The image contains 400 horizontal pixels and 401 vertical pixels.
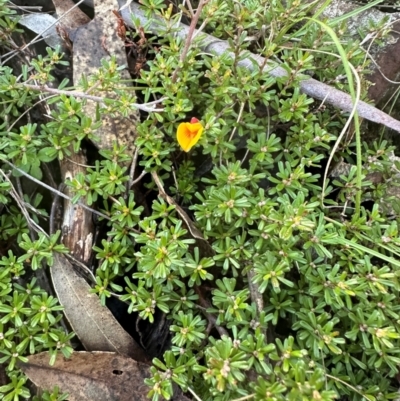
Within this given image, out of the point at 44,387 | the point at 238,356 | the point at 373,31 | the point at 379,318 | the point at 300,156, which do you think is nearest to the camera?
the point at 238,356

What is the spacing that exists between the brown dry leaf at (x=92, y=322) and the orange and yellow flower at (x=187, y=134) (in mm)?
882

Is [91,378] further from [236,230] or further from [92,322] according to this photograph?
[236,230]

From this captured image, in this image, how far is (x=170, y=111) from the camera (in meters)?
2.45

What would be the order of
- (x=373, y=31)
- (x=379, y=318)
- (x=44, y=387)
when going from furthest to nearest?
(x=373, y=31) < (x=44, y=387) < (x=379, y=318)

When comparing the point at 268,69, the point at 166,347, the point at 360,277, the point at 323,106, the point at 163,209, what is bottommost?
the point at 166,347

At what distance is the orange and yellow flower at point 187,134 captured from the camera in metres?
2.25

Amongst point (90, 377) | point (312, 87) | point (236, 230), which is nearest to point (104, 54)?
point (312, 87)

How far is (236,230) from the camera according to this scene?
2357 mm

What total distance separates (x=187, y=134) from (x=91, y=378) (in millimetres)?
1262

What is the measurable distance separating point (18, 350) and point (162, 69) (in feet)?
5.10

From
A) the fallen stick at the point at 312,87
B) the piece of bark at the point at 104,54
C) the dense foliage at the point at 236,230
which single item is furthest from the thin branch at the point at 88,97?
the fallen stick at the point at 312,87

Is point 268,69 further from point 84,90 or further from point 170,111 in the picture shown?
point 84,90

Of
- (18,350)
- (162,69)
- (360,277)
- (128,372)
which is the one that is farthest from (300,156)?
(18,350)

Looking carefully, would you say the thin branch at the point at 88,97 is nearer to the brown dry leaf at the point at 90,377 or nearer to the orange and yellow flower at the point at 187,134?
the orange and yellow flower at the point at 187,134
